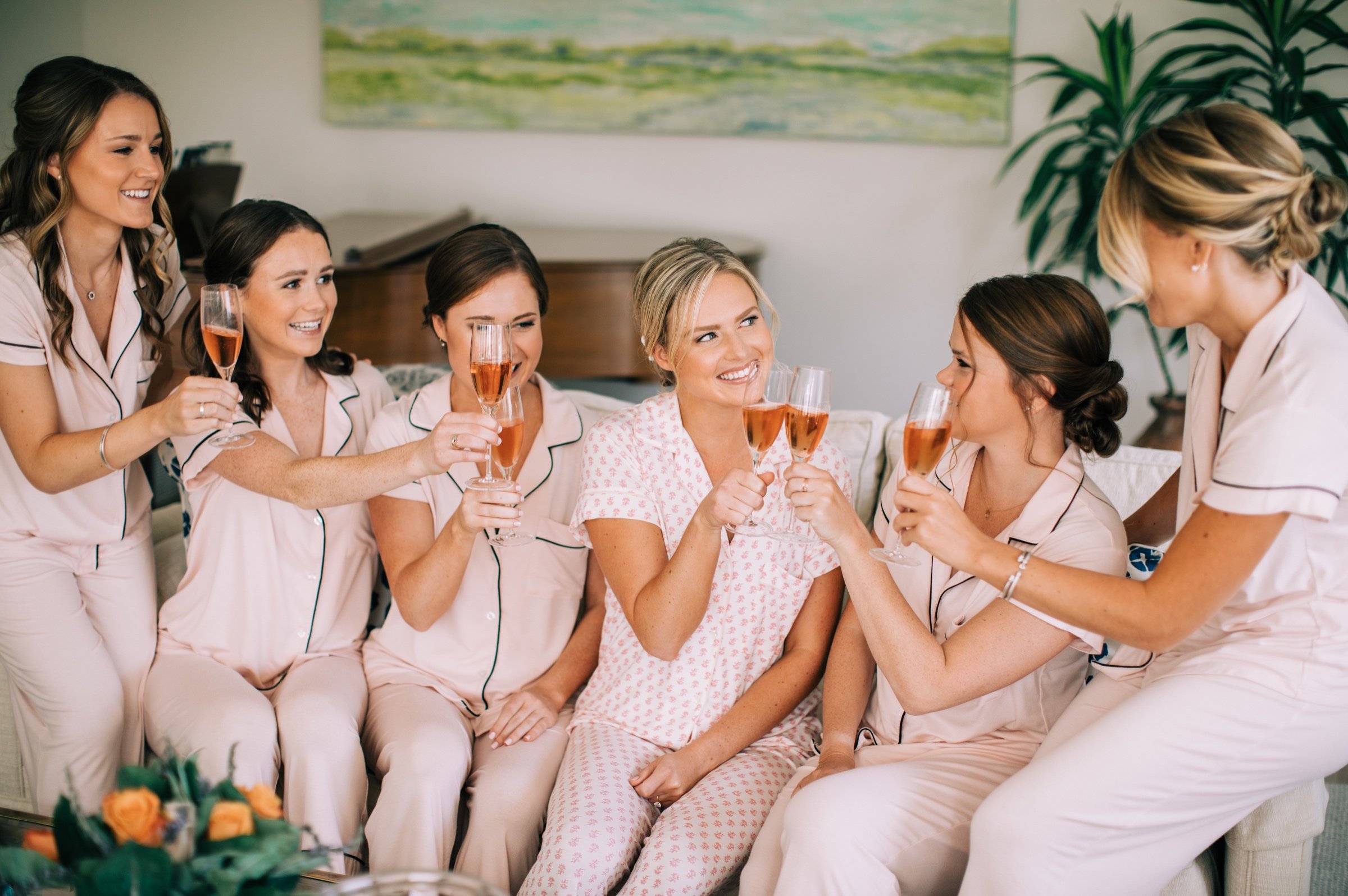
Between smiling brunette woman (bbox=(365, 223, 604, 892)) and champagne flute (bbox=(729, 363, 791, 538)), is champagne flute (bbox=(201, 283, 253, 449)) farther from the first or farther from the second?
champagne flute (bbox=(729, 363, 791, 538))

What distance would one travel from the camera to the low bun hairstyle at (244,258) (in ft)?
7.09

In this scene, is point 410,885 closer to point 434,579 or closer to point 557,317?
point 434,579

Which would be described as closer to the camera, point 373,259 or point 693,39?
point 373,259

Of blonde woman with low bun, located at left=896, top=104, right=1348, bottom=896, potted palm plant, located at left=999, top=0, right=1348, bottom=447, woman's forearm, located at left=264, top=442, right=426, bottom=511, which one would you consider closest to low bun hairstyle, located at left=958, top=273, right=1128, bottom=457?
blonde woman with low bun, located at left=896, top=104, right=1348, bottom=896

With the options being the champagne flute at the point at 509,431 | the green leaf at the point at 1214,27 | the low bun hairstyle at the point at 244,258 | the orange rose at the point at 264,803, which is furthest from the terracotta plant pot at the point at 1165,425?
the orange rose at the point at 264,803

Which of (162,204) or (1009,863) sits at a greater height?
(162,204)

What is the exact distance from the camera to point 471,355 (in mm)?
1751

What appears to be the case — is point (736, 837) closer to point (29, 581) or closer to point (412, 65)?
point (29, 581)

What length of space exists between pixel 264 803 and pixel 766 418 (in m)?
0.88

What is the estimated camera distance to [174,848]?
116 centimetres

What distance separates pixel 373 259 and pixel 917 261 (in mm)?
2476

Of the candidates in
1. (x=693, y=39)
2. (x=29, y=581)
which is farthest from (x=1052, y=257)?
(x=29, y=581)

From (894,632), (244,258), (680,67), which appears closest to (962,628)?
(894,632)

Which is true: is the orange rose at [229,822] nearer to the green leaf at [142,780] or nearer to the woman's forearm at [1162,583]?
the green leaf at [142,780]
